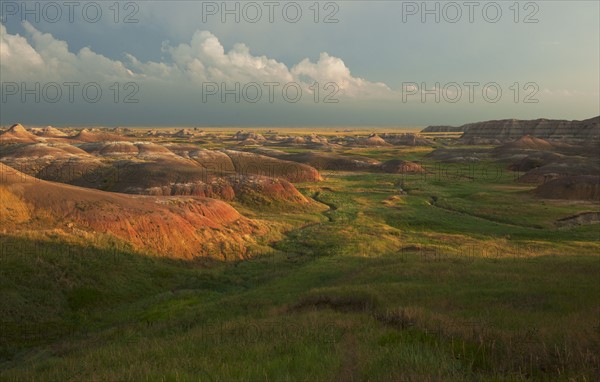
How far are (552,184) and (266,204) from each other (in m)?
48.7

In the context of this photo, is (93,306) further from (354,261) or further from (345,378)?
(345,378)

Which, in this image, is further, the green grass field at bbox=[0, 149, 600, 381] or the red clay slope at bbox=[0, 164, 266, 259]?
the red clay slope at bbox=[0, 164, 266, 259]

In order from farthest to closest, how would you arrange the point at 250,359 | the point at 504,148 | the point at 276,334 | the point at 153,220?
the point at 504,148 < the point at 153,220 < the point at 276,334 < the point at 250,359

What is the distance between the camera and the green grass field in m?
8.64

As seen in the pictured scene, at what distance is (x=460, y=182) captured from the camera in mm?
91250

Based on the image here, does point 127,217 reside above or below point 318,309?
above

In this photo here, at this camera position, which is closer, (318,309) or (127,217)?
(318,309)

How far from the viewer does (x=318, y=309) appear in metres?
16.5

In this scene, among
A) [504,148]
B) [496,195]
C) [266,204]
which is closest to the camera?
[266,204]

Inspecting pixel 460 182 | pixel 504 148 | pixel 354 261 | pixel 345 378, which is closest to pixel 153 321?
pixel 345 378

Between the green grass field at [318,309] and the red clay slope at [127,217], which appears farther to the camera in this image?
the red clay slope at [127,217]

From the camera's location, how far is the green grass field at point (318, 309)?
8.64 m

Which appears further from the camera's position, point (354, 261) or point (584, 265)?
point (354, 261)

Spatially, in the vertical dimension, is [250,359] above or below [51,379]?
above
